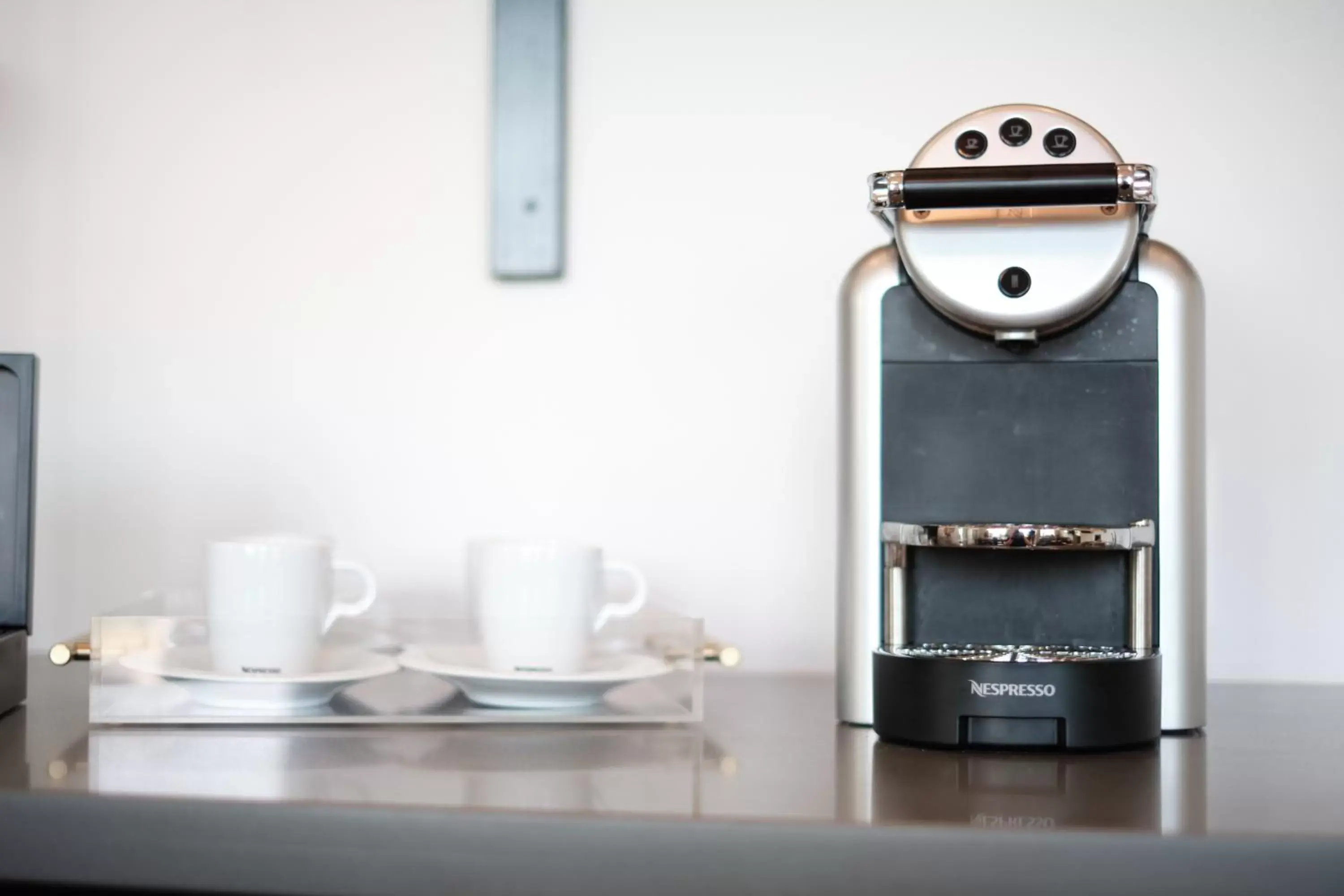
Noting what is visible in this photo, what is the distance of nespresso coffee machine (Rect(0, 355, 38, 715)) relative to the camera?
3.14 feet

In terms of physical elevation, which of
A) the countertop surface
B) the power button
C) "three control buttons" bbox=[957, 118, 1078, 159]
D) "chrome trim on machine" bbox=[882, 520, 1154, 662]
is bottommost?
the countertop surface

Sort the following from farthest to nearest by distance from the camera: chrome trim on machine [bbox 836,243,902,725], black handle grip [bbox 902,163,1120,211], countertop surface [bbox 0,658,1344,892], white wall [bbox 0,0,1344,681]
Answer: white wall [bbox 0,0,1344,681] < chrome trim on machine [bbox 836,243,902,725] < black handle grip [bbox 902,163,1120,211] < countertop surface [bbox 0,658,1344,892]

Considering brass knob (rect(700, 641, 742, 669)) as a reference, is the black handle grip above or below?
above

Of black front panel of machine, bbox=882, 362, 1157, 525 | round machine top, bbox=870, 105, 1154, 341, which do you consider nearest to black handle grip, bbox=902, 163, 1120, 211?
round machine top, bbox=870, 105, 1154, 341

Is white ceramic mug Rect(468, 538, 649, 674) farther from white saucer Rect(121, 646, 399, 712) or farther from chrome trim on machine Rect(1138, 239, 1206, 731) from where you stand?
chrome trim on machine Rect(1138, 239, 1206, 731)

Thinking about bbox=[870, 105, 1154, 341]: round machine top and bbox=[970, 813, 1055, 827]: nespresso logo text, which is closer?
bbox=[970, 813, 1055, 827]: nespresso logo text

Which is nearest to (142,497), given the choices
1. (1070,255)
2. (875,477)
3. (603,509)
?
(603,509)

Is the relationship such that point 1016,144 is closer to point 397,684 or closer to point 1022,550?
point 1022,550

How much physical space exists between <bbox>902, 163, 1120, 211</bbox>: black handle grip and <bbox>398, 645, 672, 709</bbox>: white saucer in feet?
1.22

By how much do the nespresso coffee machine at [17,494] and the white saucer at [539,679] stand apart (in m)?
0.27

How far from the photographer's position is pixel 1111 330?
2.90 ft

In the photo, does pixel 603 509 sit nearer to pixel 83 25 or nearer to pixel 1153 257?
pixel 1153 257

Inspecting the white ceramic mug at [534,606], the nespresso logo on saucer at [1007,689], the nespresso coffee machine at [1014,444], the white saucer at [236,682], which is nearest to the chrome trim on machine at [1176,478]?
the nespresso coffee machine at [1014,444]

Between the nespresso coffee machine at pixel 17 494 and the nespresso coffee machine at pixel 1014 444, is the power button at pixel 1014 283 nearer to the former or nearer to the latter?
the nespresso coffee machine at pixel 1014 444
